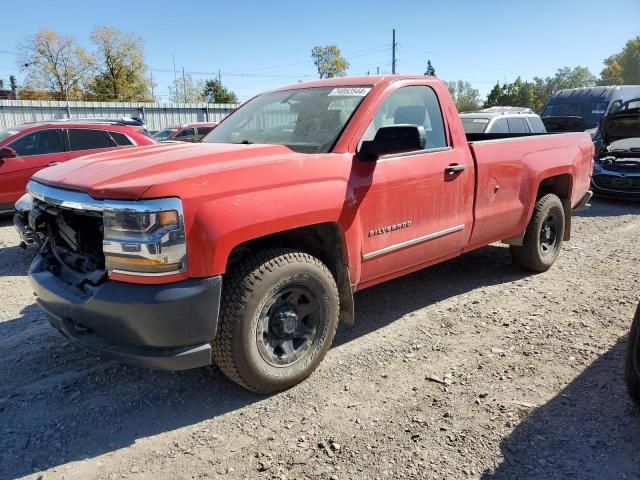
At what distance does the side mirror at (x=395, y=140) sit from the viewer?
3117 mm

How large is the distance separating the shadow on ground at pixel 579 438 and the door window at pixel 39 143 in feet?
28.1

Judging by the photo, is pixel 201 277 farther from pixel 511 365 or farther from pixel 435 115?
pixel 435 115

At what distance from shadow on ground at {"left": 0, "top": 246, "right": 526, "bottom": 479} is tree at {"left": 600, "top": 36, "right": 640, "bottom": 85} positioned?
96.2 m

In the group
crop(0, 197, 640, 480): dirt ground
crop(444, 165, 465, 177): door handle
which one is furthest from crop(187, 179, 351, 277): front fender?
crop(444, 165, 465, 177): door handle

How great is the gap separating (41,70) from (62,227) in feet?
208

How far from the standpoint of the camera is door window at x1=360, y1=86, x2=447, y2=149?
12.2 feet

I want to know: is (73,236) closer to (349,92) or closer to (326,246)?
(326,246)

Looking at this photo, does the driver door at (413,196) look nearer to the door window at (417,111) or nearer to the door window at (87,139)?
the door window at (417,111)

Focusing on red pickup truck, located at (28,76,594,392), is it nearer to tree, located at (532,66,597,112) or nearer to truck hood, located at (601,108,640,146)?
truck hood, located at (601,108,640,146)

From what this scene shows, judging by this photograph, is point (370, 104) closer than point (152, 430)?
No

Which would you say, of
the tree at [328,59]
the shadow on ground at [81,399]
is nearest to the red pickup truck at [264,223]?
the shadow on ground at [81,399]

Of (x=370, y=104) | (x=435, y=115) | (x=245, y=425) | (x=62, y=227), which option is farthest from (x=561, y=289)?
(x=62, y=227)

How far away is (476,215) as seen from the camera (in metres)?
4.26

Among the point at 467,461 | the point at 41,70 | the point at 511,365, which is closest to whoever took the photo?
the point at 467,461
